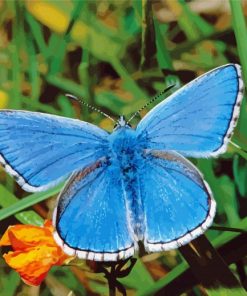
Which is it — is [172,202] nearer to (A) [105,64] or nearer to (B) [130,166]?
(B) [130,166]

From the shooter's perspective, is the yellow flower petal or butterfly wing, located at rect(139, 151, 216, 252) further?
the yellow flower petal

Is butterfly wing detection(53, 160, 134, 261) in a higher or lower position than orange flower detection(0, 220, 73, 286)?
higher

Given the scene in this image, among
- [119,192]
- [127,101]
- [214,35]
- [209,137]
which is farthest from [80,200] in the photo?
[214,35]

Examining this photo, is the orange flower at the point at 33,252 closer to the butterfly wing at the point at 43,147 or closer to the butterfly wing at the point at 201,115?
the butterfly wing at the point at 43,147

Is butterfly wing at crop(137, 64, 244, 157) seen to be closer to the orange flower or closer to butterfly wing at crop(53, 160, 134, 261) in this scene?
butterfly wing at crop(53, 160, 134, 261)

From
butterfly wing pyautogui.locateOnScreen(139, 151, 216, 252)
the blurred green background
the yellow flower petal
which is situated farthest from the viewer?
the blurred green background

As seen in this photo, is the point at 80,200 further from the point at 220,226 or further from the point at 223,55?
the point at 223,55

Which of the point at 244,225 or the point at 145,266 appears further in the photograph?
the point at 145,266

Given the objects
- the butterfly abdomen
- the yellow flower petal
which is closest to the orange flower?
the yellow flower petal
